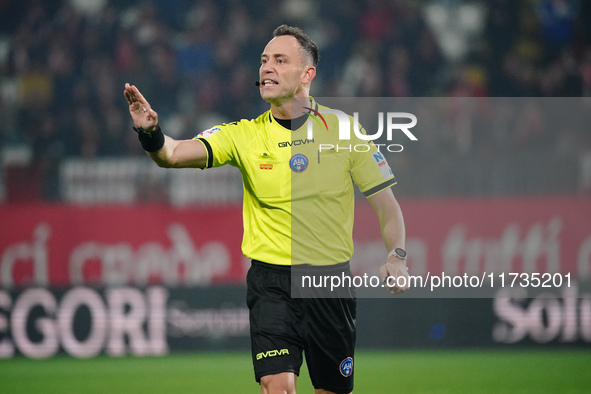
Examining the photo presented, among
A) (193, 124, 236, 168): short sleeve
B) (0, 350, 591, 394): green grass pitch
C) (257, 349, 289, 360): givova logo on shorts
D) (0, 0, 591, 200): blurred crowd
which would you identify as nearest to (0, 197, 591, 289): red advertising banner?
(0, 350, 591, 394): green grass pitch

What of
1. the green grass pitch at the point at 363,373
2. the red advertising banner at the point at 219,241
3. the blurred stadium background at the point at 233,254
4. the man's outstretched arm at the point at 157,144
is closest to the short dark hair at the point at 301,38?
the man's outstretched arm at the point at 157,144

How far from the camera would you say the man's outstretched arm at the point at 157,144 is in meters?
4.35

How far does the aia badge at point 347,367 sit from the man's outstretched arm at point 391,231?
60 cm

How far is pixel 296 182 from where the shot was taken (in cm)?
485

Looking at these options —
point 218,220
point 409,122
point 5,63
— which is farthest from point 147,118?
point 5,63

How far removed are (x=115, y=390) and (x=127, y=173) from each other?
270 cm

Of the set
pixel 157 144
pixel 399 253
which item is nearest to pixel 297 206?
pixel 399 253

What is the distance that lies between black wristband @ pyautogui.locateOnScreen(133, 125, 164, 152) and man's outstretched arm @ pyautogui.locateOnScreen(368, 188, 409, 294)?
1.34m

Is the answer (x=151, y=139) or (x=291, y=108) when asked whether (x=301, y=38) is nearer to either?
(x=291, y=108)

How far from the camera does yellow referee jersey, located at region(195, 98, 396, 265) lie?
189 inches

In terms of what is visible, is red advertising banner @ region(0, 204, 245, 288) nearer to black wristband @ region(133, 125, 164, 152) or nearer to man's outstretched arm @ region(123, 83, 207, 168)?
man's outstretched arm @ region(123, 83, 207, 168)

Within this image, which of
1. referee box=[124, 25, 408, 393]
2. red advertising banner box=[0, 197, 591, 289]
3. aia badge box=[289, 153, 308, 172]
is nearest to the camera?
referee box=[124, 25, 408, 393]

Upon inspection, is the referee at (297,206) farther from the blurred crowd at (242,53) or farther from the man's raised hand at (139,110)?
the blurred crowd at (242,53)

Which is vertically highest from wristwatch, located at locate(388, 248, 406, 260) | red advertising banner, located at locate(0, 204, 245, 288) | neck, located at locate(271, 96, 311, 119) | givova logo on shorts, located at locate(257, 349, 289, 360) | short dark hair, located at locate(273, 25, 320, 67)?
short dark hair, located at locate(273, 25, 320, 67)
